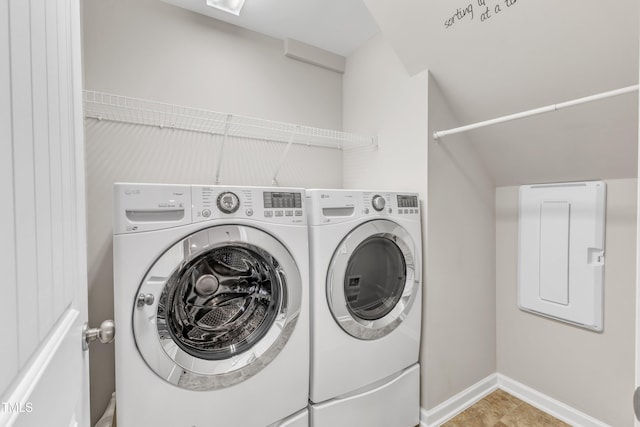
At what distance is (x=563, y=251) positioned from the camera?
1.66 m

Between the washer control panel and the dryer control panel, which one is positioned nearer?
the washer control panel

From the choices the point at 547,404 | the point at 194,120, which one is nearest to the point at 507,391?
the point at 547,404

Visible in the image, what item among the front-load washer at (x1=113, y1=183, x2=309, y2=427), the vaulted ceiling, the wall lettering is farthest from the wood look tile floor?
the wall lettering

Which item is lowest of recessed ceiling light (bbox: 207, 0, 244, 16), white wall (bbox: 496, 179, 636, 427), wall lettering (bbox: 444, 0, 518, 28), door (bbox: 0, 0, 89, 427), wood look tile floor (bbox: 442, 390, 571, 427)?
wood look tile floor (bbox: 442, 390, 571, 427)

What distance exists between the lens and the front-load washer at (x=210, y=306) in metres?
0.92

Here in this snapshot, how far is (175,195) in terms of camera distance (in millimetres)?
986

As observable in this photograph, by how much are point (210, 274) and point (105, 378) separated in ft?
3.08

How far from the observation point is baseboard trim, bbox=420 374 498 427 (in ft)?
5.27

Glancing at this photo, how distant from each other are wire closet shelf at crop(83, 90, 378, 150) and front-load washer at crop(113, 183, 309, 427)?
552 mm

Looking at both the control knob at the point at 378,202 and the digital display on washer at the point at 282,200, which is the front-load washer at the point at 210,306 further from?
the control knob at the point at 378,202

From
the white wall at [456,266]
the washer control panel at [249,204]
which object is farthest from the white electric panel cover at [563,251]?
the washer control panel at [249,204]

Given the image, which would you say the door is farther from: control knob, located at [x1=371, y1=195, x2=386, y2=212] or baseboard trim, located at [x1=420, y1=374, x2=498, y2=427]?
baseboard trim, located at [x1=420, y1=374, x2=498, y2=427]

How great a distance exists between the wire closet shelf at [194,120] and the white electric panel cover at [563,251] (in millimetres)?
1117

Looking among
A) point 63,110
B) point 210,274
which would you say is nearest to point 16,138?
point 63,110
